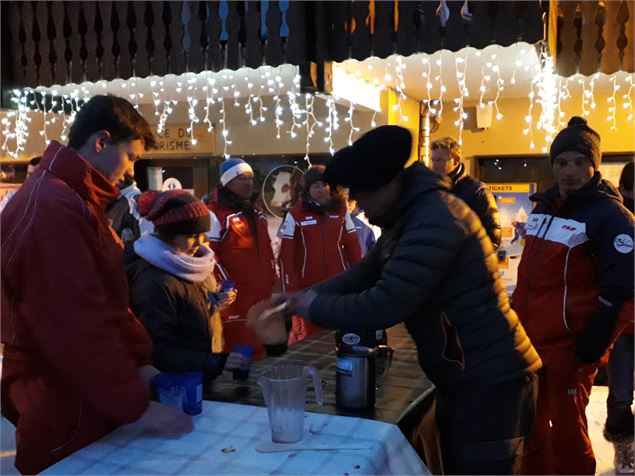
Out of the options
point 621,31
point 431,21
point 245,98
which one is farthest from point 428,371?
point 245,98

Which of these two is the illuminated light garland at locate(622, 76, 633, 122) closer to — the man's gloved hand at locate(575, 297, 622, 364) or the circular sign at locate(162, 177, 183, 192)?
the man's gloved hand at locate(575, 297, 622, 364)

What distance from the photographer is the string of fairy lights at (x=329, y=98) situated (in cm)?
529

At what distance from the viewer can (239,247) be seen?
3.66 meters

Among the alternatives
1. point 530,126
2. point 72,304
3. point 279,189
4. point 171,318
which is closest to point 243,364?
point 171,318

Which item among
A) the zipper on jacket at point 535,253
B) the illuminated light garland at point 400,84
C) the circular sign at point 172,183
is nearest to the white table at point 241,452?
the zipper on jacket at point 535,253

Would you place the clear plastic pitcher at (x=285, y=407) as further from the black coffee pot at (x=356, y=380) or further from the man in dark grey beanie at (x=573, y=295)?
the man in dark grey beanie at (x=573, y=295)

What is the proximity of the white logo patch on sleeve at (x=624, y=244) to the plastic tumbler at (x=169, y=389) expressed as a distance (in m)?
1.75

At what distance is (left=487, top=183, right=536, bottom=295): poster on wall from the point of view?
5.86 meters

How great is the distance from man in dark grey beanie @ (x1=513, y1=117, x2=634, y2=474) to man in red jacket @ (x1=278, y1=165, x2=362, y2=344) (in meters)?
1.85

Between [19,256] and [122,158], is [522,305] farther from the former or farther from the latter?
[19,256]

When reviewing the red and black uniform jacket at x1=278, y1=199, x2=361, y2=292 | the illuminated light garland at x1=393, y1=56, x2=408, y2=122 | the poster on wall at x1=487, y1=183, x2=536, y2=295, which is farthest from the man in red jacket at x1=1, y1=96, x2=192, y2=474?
the poster on wall at x1=487, y1=183, x2=536, y2=295

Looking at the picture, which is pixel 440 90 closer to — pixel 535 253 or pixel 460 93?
pixel 460 93

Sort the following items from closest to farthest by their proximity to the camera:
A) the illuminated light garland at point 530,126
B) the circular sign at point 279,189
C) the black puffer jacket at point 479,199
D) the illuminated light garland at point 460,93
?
the black puffer jacket at point 479,199, the illuminated light garland at point 460,93, the illuminated light garland at point 530,126, the circular sign at point 279,189

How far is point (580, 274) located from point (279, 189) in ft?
15.3
